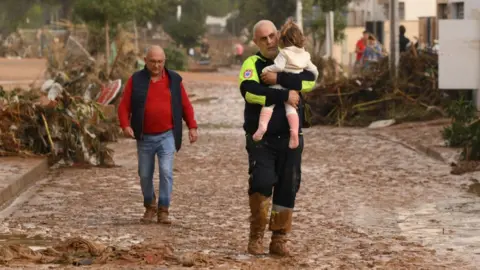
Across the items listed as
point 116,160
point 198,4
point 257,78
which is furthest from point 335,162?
point 198,4

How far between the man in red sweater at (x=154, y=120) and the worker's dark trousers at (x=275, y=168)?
77.0 inches

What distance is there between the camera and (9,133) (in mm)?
17547

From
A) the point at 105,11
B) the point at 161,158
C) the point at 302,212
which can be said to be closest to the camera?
the point at 161,158

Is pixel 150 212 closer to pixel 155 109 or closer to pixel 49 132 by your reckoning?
pixel 155 109

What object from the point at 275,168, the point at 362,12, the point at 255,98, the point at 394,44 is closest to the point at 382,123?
the point at 394,44

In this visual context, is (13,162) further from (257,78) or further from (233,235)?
(257,78)

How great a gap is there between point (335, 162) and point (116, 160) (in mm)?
3102

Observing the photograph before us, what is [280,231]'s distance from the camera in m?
10.1

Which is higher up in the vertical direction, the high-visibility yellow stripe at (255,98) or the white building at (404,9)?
the high-visibility yellow stripe at (255,98)

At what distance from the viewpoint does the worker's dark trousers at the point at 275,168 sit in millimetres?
10008

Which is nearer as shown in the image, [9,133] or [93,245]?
[93,245]

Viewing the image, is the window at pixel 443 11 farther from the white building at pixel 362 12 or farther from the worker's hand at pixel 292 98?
the white building at pixel 362 12

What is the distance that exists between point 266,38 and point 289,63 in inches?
10.4

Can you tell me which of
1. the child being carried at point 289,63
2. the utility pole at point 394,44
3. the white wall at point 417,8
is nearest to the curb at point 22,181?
the child being carried at point 289,63
